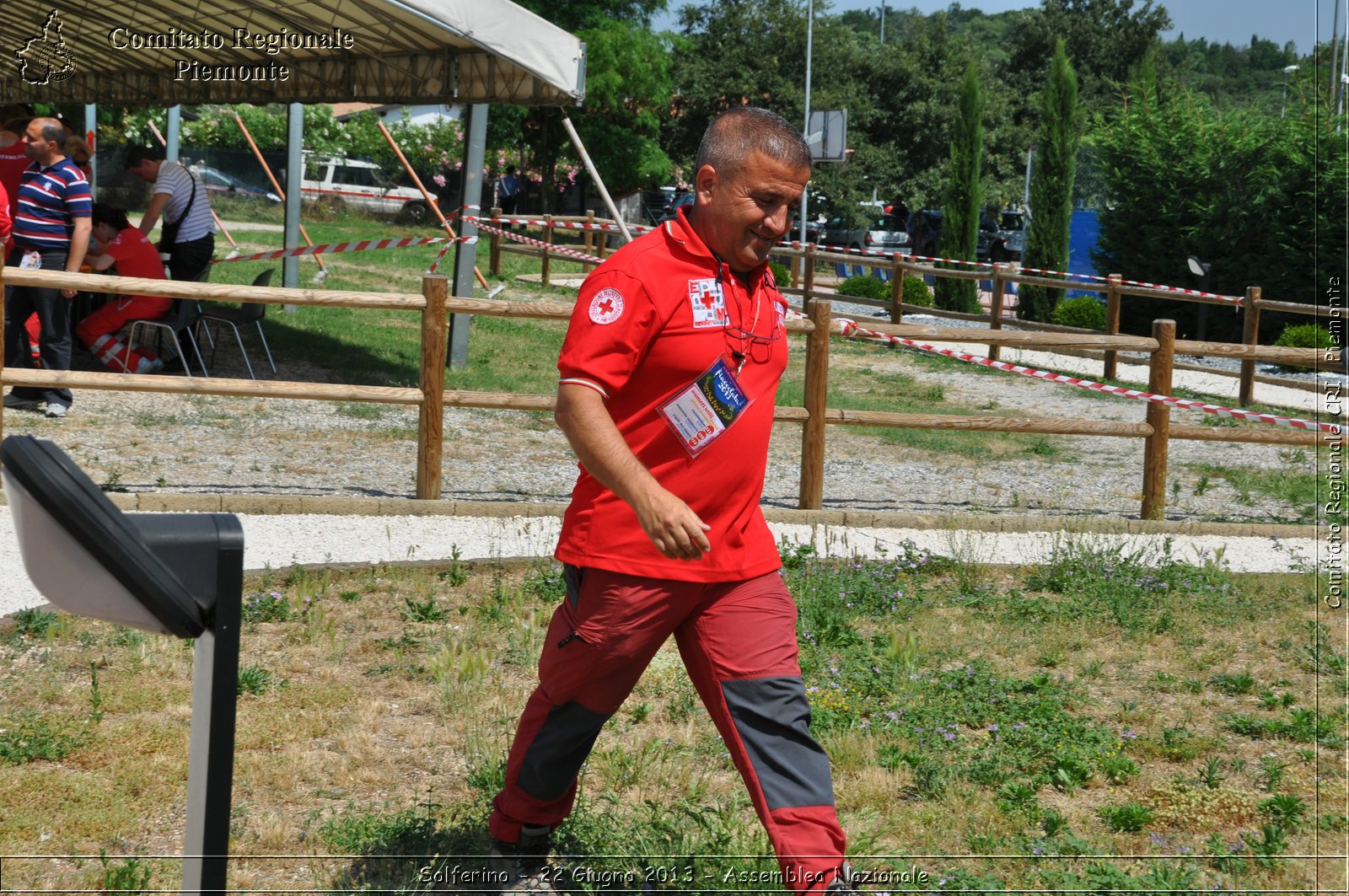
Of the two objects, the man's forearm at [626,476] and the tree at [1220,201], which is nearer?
the man's forearm at [626,476]

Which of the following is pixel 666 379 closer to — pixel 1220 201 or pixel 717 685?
pixel 717 685

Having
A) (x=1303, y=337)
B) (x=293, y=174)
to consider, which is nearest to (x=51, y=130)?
(x=293, y=174)

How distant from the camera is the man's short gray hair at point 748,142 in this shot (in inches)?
117

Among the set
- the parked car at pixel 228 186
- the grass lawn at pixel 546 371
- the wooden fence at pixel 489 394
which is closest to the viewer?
the wooden fence at pixel 489 394

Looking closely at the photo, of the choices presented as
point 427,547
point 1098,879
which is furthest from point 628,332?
point 427,547

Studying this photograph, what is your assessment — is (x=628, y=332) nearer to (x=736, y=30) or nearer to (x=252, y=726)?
(x=252, y=726)

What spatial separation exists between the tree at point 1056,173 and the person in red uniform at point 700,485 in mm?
22337

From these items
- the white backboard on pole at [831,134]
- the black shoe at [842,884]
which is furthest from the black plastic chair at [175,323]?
the white backboard on pole at [831,134]

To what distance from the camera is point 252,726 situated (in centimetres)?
433

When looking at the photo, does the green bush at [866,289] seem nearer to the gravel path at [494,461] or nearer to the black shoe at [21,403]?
the gravel path at [494,461]

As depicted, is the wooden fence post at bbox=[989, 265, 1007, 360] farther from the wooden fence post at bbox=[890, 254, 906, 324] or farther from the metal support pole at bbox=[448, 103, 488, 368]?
the metal support pole at bbox=[448, 103, 488, 368]

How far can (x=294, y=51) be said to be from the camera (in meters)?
12.9

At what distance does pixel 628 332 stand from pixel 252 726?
2.19 metres

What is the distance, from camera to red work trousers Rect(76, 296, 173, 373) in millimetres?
10055
